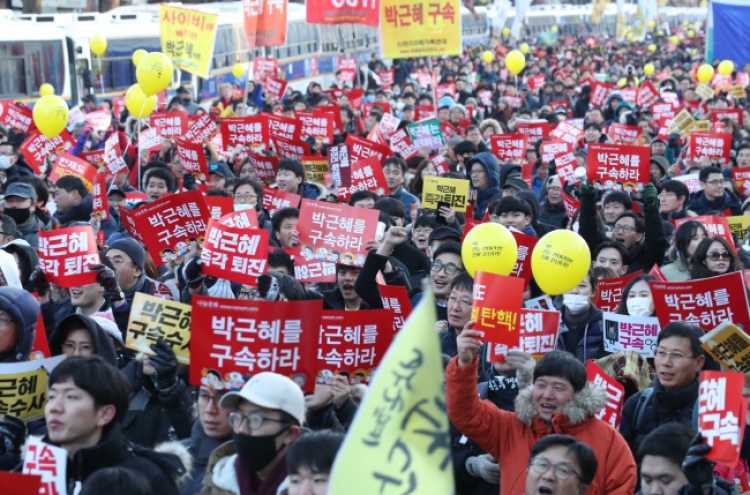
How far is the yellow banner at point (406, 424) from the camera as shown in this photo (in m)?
2.73

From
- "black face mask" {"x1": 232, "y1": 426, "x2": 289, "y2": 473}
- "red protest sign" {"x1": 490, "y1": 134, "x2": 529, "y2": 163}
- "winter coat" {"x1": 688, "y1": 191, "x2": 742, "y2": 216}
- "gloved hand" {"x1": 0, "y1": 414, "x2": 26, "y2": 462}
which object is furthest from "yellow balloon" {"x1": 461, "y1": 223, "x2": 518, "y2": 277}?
"red protest sign" {"x1": 490, "y1": 134, "x2": 529, "y2": 163}

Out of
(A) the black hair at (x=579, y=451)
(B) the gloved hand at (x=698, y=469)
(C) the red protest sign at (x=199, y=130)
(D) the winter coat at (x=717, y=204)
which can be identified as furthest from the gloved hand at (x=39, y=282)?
(C) the red protest sign at (x=199, y=130)

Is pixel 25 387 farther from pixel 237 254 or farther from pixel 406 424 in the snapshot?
pixel 406 424

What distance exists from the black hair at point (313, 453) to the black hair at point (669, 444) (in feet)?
3.85

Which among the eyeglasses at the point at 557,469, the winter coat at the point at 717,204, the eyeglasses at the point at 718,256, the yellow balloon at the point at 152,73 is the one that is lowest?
the winter coat at the point at 717,204

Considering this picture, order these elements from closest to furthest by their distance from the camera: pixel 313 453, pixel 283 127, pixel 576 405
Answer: pixel 313 453, pixel 576 405, pixel 283 127

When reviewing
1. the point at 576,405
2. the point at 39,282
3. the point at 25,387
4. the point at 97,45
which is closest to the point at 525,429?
the point at 576,405

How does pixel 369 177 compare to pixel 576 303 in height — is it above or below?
→ above

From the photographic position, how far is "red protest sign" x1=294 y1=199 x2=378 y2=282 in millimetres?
7180

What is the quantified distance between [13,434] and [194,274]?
86.7 inches

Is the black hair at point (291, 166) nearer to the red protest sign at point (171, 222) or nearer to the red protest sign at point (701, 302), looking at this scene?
the red protest sign at point (171, 222)

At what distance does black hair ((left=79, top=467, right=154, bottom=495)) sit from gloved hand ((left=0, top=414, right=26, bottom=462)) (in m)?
0.90

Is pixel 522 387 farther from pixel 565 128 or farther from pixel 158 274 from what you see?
pixel 565 128

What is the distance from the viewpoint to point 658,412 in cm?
497
